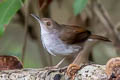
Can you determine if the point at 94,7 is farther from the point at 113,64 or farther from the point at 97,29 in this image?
the point at 113,64

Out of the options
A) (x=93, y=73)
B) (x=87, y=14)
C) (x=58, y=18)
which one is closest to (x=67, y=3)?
(x=58, y=18)

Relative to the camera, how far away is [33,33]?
14.2 ft

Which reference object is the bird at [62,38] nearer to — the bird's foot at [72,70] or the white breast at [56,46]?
the white breast at [56,46]

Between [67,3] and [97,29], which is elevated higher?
[67,3]

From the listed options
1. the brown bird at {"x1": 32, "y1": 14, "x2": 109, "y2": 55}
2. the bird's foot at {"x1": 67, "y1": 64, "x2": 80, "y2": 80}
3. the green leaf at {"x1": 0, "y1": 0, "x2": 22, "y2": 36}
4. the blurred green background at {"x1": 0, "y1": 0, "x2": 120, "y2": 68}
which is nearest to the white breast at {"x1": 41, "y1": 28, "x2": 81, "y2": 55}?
the brown bird at {"x1": 32, "y1": 14, "x2": 109, "y2": 55}

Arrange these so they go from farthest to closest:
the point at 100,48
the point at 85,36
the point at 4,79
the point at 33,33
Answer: the point at 100,48
the point at 33,33
the point at 85,36
the point at 4,79

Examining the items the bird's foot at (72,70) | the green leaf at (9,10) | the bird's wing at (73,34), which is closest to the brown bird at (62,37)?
the bird's wing at (73,34)

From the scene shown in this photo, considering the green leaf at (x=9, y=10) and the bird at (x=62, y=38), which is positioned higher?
the green leaf at (x=9, y=10)

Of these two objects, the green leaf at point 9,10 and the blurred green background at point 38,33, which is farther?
the blurred green background at point 38,33

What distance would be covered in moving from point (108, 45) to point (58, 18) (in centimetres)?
64

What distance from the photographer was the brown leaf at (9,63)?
7.82ft

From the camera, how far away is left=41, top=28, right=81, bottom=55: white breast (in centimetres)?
271

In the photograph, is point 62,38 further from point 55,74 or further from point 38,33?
point 38,33

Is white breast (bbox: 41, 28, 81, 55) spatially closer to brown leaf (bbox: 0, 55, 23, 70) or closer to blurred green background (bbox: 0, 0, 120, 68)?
brown leaf (bbox: 0, 55, 23, 70)
